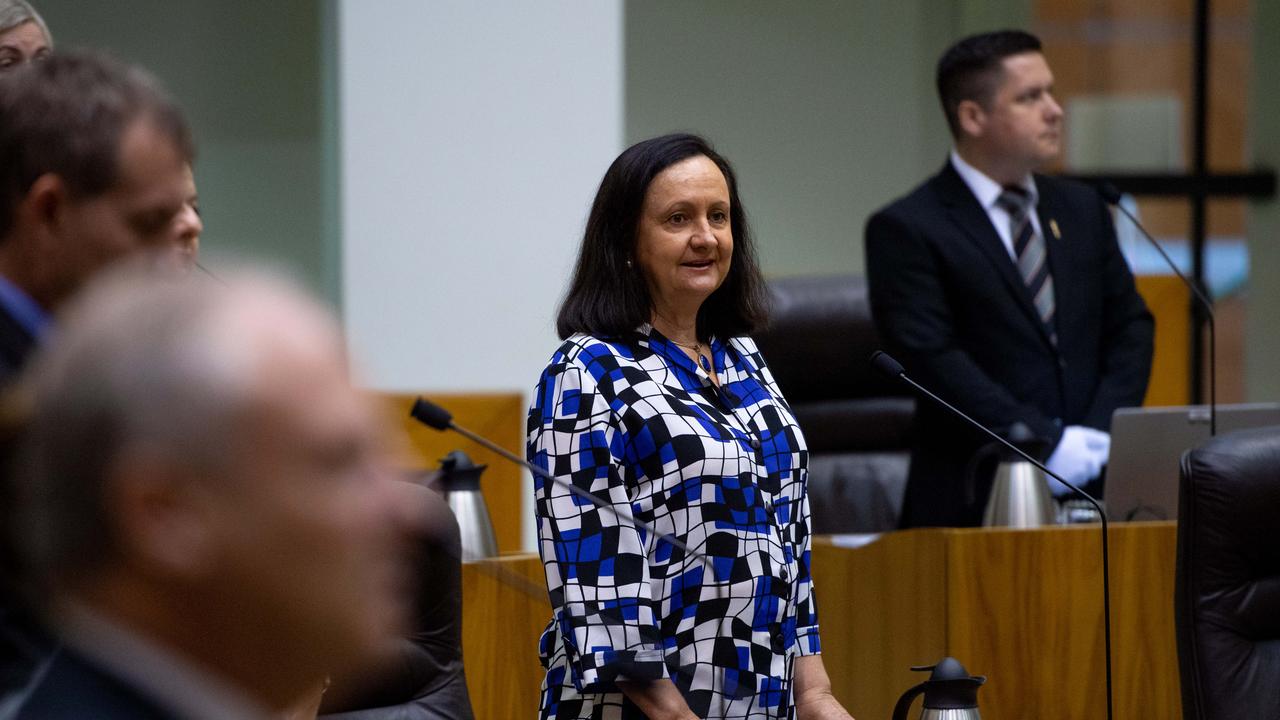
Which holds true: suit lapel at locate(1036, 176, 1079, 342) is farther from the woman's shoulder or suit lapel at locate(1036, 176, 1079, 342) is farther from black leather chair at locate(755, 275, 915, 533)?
the woman's shoulder

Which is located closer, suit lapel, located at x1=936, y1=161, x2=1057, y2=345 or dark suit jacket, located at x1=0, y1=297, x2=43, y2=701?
dark suit jacket, located at x1=0, y1=297, x2=43, y2=701

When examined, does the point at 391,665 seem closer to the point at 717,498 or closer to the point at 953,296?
the point at 717,498

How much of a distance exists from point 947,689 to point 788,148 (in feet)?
15.6

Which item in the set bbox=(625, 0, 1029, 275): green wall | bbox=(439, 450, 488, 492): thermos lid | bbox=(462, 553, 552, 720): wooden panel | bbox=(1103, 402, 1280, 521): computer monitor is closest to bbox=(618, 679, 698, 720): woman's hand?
bbox=(462, 553, 552, 720): wooden panel

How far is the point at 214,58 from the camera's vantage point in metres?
5.45

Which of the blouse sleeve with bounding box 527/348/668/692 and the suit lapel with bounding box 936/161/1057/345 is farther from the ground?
the suit lapel with bounding box 936/161/1057/345

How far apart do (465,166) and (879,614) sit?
1.95m

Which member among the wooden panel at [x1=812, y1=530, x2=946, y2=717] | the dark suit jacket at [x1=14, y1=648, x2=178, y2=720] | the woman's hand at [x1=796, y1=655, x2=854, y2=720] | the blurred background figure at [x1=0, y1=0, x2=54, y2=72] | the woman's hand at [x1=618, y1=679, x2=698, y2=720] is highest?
the blurred background figure at [x1=0, y1=0, x2=54, y2=72]

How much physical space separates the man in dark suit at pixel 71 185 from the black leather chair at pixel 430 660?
1028 mm

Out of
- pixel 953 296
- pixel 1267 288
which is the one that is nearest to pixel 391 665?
pixel 953 296

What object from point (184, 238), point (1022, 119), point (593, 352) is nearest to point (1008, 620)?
point (593, 352)

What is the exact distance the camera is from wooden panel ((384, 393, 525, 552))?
381 cm

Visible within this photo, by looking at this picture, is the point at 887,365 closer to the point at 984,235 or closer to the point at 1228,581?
the point at 1228,581

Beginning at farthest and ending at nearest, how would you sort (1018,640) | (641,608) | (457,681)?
1. (1018,640)
2. (457,681)
3. (641,608)
